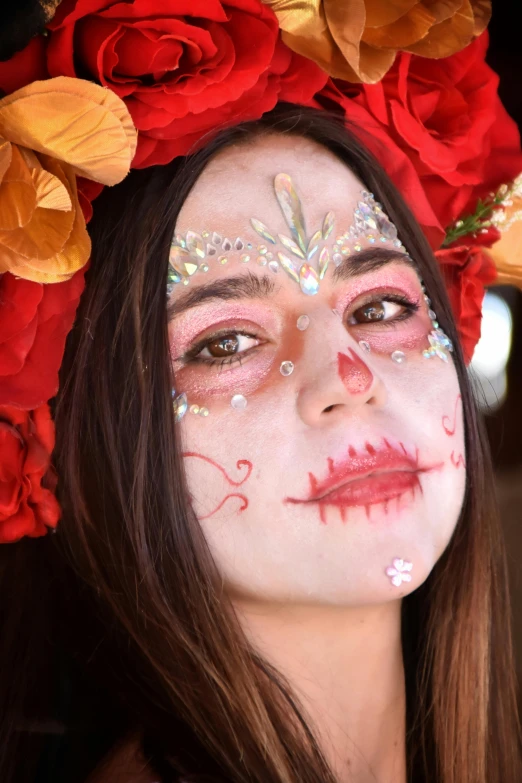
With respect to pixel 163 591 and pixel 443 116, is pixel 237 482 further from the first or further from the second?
pixel 443 116

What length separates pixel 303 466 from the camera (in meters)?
1.06

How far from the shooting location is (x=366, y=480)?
1083 millimetres

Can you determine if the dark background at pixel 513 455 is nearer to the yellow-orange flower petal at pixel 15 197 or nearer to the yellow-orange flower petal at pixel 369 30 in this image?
the yellow-orange flower petal at pixel 369 30

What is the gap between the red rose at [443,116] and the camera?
1.30 metres

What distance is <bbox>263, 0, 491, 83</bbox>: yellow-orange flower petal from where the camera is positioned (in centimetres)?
113

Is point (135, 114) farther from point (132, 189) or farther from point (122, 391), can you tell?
point (122, 391)

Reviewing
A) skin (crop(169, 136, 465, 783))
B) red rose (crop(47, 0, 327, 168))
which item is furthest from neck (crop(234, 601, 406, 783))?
red rose (crop(47, 0, 327, 168))

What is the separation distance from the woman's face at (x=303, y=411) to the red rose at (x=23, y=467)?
19 centimetres

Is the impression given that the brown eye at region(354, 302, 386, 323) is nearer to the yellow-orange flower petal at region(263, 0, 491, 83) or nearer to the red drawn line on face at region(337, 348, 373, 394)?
the red drawn line on face at region(337, 348, 373, 394)

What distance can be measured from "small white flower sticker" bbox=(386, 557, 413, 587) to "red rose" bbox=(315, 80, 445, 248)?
0.53 metres

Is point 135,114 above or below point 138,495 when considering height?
above

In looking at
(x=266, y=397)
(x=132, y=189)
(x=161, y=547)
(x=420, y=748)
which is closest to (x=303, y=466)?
(x=266, y=397)

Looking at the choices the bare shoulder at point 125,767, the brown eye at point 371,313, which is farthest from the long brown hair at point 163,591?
the brown eye at point 371,313

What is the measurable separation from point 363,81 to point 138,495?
Result: 0.60m
